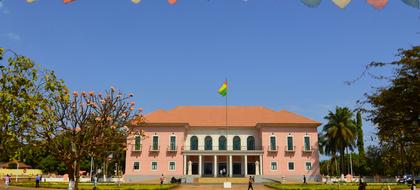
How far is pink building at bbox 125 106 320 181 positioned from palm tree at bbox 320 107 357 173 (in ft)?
13.1

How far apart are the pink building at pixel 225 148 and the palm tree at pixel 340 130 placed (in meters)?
4.00

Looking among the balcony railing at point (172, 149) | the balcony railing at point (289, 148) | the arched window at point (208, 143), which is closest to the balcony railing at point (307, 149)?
the balcony railing at point (289, 148)

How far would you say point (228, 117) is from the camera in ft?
156

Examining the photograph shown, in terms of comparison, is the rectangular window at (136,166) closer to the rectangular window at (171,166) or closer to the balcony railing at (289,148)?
the rectangular window at (171,166)

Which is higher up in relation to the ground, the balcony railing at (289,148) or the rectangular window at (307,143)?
the rectangular window at (307,143)

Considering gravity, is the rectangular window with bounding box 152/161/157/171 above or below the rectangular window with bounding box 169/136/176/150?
below

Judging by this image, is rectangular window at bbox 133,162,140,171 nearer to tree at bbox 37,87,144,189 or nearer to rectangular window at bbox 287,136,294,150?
rectangular window at bbox 287,136,294,150

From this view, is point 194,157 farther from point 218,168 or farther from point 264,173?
point 264,173

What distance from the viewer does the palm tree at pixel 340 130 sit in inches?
1855

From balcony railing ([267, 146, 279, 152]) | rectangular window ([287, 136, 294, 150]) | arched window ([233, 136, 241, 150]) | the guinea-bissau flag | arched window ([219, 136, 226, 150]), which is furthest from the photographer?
arched window ([233, 136, 241, 150])

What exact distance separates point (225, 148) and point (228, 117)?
13.4 ft

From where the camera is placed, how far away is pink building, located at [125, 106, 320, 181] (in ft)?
143

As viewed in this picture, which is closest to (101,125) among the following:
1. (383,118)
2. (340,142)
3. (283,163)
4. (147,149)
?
(383,118)

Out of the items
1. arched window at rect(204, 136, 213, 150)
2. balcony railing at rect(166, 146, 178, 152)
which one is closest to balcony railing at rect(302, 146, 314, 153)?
arched window at rect(204, 136, 213, 150)
